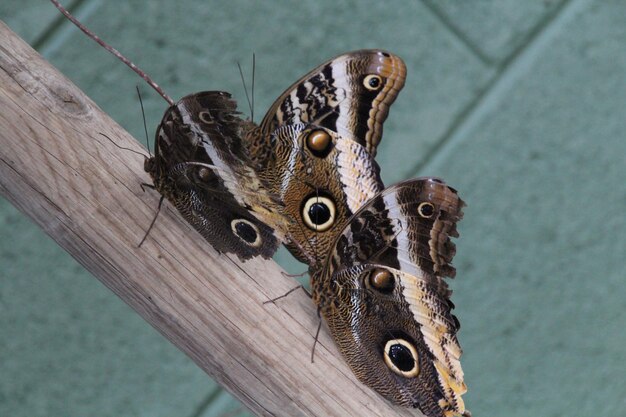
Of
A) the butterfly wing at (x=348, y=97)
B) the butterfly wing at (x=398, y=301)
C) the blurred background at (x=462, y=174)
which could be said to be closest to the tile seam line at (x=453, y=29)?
the blurred background at (x=462, y=174)

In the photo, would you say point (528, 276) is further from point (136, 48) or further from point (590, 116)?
point (136, 48)

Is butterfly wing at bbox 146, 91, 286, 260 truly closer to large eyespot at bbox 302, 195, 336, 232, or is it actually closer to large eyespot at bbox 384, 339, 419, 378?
large eyespot at bbox 302, 195, 336, 232

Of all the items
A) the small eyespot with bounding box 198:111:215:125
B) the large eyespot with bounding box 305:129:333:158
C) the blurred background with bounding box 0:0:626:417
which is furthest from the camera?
the blurred background with bounding box 0:0:626:417

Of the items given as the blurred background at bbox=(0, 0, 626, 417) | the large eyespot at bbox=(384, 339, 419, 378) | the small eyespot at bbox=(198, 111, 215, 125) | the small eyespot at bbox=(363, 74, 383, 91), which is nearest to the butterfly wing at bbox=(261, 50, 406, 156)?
the small eyespot at bbox=(363, 74, 383, 91)

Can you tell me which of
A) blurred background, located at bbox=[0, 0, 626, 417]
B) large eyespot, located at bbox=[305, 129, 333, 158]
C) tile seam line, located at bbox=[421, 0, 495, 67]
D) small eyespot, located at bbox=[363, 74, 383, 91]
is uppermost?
small eyespot, located at bbox=[363, 74, 383, 91]

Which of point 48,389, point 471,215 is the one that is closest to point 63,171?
point 48,389
